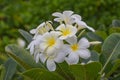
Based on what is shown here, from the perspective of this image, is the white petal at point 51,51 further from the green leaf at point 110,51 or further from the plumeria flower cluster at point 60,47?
the green leaf at point 110,51

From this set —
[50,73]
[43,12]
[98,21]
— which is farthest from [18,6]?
[50,73]

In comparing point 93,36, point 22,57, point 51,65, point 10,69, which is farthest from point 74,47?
point 93,36

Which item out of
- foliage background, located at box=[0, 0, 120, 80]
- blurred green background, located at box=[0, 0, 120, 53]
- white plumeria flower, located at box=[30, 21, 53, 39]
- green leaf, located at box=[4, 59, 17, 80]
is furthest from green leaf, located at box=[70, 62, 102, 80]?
blurred green background, located at box=[0, 0, 120, 53]

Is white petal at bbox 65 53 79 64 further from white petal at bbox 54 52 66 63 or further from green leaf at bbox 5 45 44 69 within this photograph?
green leaf at bbox 5 45 44 69

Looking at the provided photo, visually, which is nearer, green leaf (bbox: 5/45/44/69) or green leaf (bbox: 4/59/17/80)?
green leaf (bbox: 5/45/44/69)

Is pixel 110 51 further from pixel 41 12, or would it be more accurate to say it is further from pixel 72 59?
pixel 41 12

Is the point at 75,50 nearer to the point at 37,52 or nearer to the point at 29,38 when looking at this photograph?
the point at 37,52
